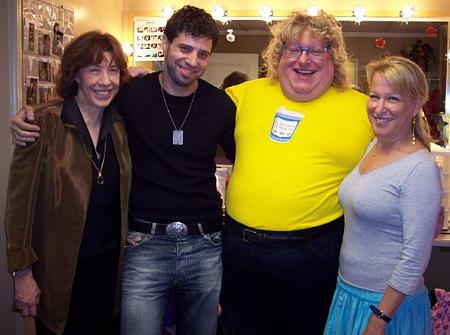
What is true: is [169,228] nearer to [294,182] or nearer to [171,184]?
[171,184]

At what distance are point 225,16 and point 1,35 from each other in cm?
181

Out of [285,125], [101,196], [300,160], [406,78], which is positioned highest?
[406,78]

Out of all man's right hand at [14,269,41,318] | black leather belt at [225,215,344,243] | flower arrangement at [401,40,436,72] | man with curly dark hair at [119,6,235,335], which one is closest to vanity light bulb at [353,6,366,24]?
flower arrangement at [401,40,436,72]

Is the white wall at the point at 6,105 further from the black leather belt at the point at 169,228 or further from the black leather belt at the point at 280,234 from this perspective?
the black leather belt at the point at 280,234

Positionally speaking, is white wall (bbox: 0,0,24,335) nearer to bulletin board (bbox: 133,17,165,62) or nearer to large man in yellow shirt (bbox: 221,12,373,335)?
large man in yellow shirt (bbox: 221,12,373,335)

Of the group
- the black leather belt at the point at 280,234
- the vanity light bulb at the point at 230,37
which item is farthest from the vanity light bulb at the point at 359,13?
the black leather belt at the point at 280,234

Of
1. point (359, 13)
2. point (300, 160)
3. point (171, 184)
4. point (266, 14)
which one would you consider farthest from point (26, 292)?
point (359, 13)

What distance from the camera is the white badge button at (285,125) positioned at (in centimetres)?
177

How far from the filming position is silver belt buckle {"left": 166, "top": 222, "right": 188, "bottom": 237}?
5.76ft

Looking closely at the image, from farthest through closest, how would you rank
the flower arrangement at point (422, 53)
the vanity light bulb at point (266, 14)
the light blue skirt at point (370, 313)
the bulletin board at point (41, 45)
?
the vanity light bulb at point (266, 14)
the flower arrangement at point (422, 53)
the bulletin board at point (41, 45)
the light blue skirt at point (370, 313)

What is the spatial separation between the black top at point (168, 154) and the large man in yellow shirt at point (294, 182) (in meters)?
0.12

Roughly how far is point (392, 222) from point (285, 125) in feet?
1.61

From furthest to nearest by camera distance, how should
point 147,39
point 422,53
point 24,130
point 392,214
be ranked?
point 147,39
point 422,53
point 24,130
point 392,214

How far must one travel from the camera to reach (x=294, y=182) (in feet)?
5.74
